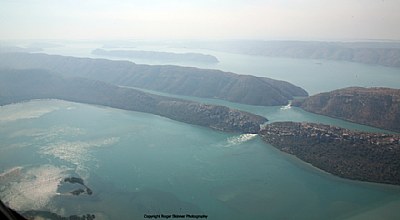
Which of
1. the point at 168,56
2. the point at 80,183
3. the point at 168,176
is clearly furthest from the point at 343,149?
the point at 168,56

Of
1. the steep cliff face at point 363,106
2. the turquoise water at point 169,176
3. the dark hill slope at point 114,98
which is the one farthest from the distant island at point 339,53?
the turquoise water at point 169,176

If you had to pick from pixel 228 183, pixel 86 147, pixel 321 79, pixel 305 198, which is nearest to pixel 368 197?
pixel 305 198

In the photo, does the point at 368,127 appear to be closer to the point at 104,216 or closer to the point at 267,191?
the point at 267,191

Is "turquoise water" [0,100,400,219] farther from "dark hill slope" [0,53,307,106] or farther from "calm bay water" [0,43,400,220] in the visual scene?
"dark hill slope" [0,53,307,106]

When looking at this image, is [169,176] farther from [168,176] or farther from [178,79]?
[178,79]

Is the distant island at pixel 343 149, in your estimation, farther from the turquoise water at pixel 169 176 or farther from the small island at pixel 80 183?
the small island at pixel 80 183

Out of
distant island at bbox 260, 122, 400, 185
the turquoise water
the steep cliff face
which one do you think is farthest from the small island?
the steep cliff face
